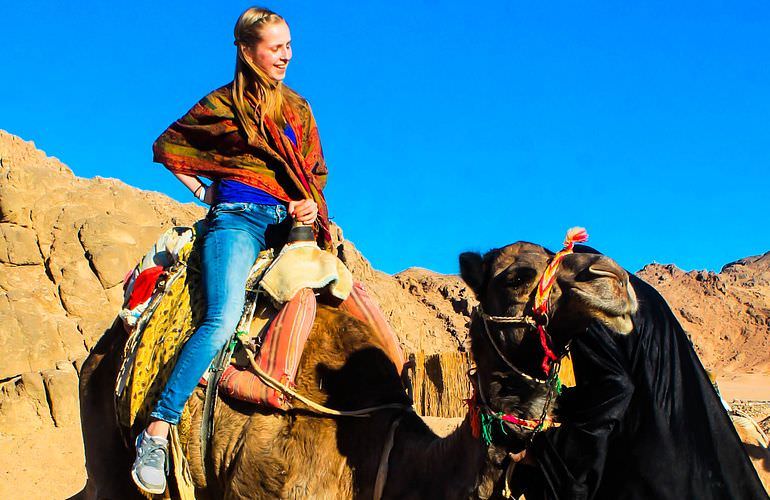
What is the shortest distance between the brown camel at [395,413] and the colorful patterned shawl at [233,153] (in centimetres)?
69

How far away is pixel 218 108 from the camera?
14.9 feet

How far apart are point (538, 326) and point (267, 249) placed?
5.88 ft

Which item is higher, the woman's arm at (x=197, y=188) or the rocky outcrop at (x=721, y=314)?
the rocky outcrop at (x=721, y=314)

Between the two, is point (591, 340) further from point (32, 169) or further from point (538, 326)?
point (32, 169)

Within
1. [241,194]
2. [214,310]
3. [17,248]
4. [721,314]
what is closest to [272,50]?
[241,194]

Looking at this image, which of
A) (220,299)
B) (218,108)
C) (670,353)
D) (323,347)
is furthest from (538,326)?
(218,108)

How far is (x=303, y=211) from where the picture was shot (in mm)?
4391

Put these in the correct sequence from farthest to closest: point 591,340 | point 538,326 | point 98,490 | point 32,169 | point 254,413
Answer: point 32,169 < point 98,490 < point 254,413 < point 591,340 < point 538,326

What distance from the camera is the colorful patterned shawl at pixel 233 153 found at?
452cm

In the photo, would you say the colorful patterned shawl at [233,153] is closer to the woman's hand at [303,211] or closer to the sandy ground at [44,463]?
the woman's hand at [303,211]

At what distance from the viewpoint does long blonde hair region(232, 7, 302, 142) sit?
450 centimetres

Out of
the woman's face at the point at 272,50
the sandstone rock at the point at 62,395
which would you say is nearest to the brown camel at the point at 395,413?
the woman's face at the point at 272,50

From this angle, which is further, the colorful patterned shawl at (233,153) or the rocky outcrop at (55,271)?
the rocky outcrop at (55,271)

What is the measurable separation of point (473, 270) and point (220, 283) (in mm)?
1270
